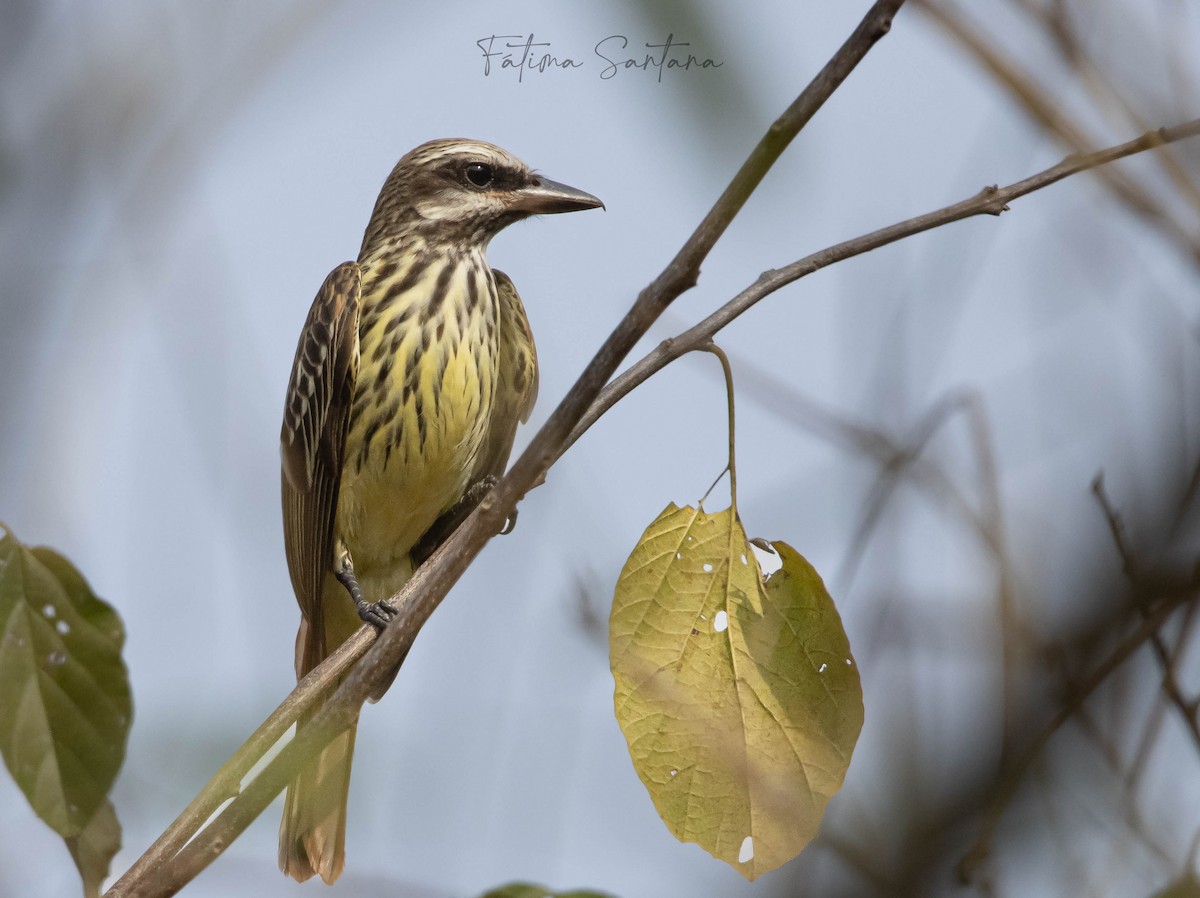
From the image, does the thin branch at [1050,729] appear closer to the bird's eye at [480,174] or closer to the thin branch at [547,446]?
the thin branch at [547,446]

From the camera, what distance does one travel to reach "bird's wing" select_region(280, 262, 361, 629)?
405 cm

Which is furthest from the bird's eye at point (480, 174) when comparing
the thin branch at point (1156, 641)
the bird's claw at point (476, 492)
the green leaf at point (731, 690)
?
the thin branch at point (1156, 641)

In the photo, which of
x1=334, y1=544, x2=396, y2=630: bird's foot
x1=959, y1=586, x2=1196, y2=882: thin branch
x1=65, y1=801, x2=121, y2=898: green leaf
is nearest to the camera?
x1=959, y1=586, x2=1196, y2=882: thin branch

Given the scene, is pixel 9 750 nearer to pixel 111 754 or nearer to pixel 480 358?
pixel 111 754

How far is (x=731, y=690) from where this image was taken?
203 centimetres

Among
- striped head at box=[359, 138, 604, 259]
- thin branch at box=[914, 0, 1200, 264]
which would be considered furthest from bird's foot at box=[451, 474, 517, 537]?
thin branch at box=[914, 0, 1200, 264]

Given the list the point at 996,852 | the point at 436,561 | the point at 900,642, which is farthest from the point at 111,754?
the point at 996,852

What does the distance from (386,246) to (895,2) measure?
9.75 ft

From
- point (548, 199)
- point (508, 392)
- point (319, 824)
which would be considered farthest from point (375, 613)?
point (548, 199)

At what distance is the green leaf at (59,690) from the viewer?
2.03 m

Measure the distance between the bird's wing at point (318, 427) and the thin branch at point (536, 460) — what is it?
1.84 metres

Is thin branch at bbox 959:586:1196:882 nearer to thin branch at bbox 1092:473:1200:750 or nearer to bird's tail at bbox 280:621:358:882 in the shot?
thin branch at bbox 1092:473:1200:750

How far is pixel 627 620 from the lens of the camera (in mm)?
2062

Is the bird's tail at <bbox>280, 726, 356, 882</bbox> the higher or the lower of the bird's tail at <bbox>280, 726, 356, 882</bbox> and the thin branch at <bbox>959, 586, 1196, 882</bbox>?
the lower
